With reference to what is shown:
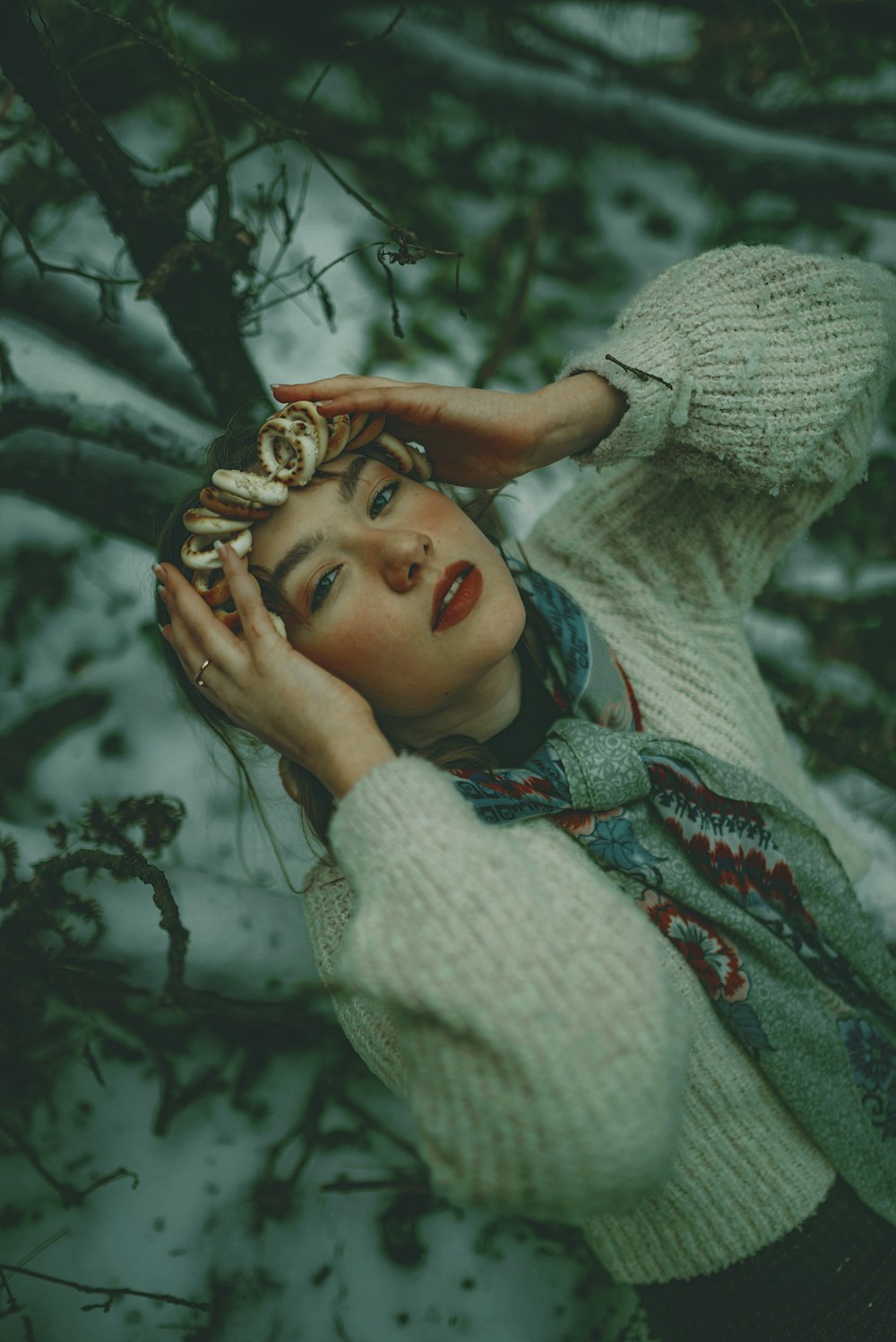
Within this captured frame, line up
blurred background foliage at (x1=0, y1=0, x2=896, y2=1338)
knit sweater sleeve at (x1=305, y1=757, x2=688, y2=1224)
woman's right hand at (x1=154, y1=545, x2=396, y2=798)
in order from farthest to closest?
blurred background foliage at (x1=0, y1=0, x2=896, y2=1338)
woman's right hand at (x1=154, y1=545, x2=396, y2=798)
knit sweater sleeve at (x1=305, y1=757, x2=688, y2=1224)

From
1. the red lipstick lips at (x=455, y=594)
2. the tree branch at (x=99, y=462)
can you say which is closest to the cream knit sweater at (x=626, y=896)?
the red lipstick lips at (x=455, y=594)

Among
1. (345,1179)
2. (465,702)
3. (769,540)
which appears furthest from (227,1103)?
(769,540)

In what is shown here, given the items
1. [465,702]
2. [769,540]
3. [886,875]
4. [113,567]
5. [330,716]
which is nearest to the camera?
[330,716]

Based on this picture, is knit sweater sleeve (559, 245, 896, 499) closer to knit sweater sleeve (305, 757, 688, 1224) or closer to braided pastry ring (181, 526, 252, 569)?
braided pastry ring (181, 526, 252, 569)

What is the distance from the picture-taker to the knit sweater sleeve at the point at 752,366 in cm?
140

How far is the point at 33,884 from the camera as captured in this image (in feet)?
4.86

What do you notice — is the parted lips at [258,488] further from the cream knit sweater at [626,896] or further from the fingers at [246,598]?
the cream knit sweater at [626,896]

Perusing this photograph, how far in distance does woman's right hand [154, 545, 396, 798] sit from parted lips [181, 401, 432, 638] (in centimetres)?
3

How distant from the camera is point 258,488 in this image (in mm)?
1212

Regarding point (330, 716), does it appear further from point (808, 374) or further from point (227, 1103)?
point (227, 1103)

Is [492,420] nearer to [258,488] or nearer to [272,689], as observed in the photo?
[258,488]

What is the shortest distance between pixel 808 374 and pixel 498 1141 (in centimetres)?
132

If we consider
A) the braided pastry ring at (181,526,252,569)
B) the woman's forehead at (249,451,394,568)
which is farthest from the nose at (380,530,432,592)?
the braided pastry ring at (181,526,252,569)

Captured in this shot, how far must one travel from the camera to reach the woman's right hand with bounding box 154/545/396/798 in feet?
3.71
